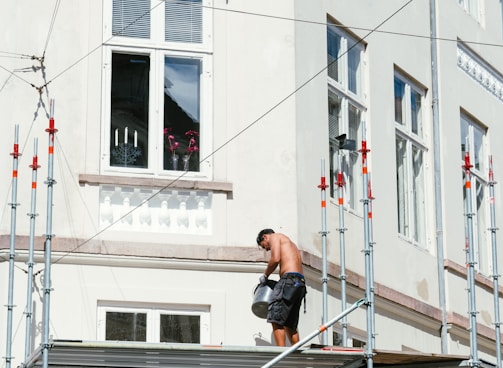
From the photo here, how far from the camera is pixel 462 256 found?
27.3 meters

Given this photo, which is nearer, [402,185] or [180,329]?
[180,329]

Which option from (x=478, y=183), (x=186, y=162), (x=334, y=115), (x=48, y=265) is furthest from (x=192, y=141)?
(x=478, y=183)

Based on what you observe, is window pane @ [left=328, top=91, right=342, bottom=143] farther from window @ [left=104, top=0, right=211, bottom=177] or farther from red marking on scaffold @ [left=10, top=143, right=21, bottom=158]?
red marking on scaffold @ [left=10, top=143, right=21, bottom=158]

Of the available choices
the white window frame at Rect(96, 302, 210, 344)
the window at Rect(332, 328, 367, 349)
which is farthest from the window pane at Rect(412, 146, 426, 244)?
the white window frame at Rect(96, 302, 210, 344)

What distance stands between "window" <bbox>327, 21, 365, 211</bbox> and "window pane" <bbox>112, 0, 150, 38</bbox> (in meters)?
2.96

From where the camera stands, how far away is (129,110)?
2214 cm

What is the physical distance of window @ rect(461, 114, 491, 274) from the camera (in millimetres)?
28562

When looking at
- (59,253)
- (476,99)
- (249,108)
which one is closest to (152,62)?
(249,108)

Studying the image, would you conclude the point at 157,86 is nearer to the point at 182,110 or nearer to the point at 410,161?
the point at 182,110

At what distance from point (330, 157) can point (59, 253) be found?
4.52 m

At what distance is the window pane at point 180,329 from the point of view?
21.3m

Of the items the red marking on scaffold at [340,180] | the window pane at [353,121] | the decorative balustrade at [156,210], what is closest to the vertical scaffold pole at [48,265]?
the decorative balustrade at [156,210]

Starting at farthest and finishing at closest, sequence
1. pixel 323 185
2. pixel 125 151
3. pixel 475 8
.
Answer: pixel 475 8 < pixel 323 185 < pixel 125 151

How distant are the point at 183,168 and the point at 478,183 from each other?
8.34m
